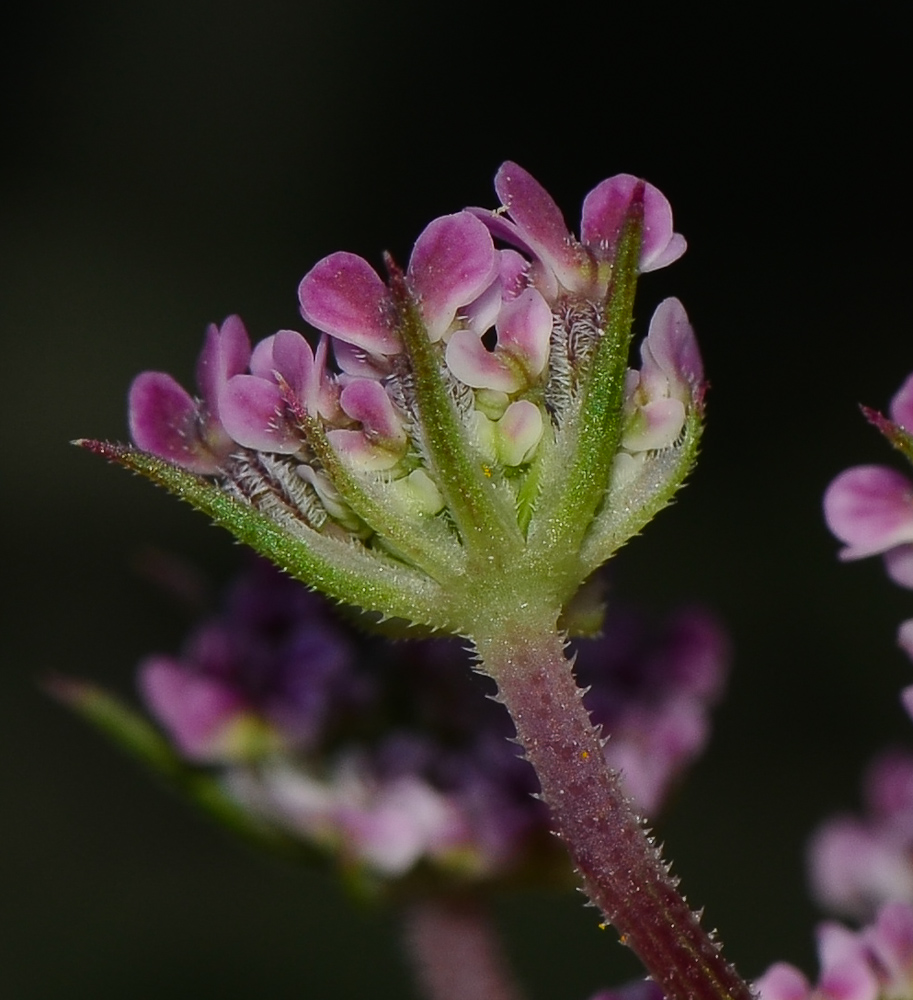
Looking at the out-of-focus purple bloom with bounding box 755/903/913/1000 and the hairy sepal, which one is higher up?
the hairy sepal

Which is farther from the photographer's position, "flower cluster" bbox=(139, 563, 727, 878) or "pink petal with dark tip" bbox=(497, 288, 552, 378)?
"flower cluster" bbox=(139, 563, 727, 878)

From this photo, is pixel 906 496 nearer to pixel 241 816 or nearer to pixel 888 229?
pixel 241 816

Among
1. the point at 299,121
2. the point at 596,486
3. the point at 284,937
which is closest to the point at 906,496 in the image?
the point at 596,486

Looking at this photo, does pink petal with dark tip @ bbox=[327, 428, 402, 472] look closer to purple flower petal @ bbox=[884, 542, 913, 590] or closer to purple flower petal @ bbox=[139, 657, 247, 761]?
purple flower petal @ bbox=[884, 542, 913, 590]

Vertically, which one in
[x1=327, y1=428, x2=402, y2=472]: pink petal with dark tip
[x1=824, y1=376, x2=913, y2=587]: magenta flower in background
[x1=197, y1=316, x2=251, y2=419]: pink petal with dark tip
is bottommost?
[x1=824, y1=376, x2=913, y2=587]: magenta flower in background

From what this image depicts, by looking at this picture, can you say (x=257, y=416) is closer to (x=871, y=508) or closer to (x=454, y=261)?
(x=454, y=261)

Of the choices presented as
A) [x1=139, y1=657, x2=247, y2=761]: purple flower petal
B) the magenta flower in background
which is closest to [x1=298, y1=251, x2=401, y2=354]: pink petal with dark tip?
the magenta flower in background
